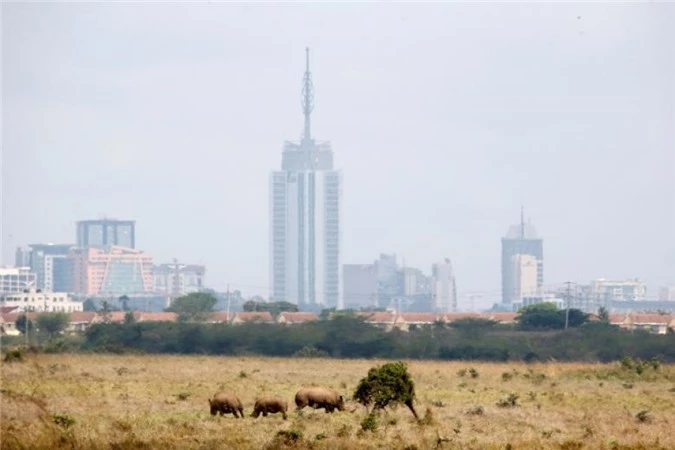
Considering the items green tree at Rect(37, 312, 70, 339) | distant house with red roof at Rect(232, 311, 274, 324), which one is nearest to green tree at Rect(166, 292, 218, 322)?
distant house with red roof at Rect(232, 311, 274, 324)

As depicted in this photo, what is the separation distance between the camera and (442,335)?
9888 cm

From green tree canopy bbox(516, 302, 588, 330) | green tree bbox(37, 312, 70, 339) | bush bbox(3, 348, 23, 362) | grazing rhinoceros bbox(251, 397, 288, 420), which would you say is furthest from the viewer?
green tree canopy bbox(516, 302, 588, 330)

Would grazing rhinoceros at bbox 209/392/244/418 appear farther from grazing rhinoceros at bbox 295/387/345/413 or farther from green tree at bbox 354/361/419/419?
green tree at bbox 354/361/419/419

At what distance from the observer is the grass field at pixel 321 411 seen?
3117 cm

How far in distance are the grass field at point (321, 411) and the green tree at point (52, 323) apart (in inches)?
1862

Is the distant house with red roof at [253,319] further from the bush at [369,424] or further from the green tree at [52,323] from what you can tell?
the bush at [369,424]

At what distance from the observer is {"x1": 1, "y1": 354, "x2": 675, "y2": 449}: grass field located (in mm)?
31172

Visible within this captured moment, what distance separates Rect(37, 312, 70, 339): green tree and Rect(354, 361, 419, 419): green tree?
7083cm

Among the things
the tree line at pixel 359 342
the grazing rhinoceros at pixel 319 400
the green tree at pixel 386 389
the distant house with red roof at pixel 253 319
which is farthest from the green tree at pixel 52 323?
the green tree at pixel 386 389

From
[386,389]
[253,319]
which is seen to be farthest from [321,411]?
[253,319]

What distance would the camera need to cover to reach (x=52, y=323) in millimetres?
111875

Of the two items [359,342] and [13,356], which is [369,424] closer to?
[13,356]

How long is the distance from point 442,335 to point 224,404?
61834 mm

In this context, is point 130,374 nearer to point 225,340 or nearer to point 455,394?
point 455,394
